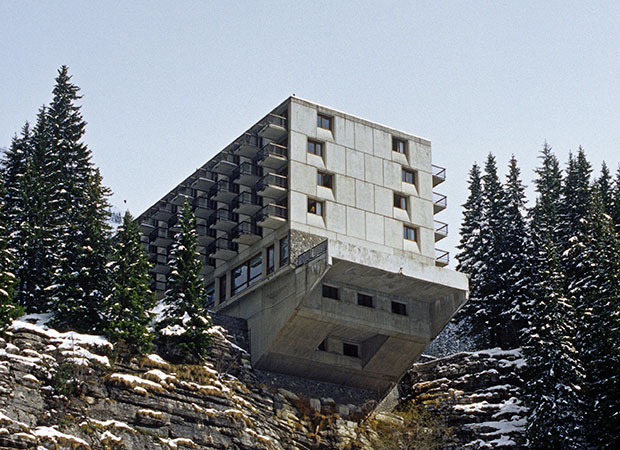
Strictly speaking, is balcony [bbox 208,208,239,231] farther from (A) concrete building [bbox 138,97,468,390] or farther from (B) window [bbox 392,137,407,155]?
(B) window [bbox 392,137,407,155]

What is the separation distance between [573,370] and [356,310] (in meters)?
12.8

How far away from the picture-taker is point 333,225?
57812mm

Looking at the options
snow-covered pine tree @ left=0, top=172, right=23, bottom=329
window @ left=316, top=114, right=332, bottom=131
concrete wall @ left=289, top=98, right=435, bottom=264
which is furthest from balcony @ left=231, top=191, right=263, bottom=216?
snow-covered pine tree @ left=0, top=172, right=23, bottom=329

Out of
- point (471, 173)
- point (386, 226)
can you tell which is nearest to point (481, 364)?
point (386, 226)

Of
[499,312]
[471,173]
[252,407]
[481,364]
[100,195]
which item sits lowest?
[252,407]

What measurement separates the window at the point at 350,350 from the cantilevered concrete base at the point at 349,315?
0.06m

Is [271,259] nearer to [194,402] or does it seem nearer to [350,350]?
[350,350]

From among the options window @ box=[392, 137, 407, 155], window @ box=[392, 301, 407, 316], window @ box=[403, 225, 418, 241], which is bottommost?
window @ box=[392, 301, 407, 316]

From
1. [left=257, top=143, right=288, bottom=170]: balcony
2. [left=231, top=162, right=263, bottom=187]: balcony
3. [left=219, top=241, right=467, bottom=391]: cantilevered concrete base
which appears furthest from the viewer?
[left=231, top=162, right=263, bottom=187]: balcony

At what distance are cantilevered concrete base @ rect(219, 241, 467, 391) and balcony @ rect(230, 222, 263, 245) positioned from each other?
10.2ft

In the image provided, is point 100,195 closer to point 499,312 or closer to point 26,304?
point 26,304

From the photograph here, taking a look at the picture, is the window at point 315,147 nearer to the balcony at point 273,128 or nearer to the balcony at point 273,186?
the balcony at point 273,128

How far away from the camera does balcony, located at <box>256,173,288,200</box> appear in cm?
5716

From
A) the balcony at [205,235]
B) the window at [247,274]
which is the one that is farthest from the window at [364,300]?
the balcony at [205,235]
